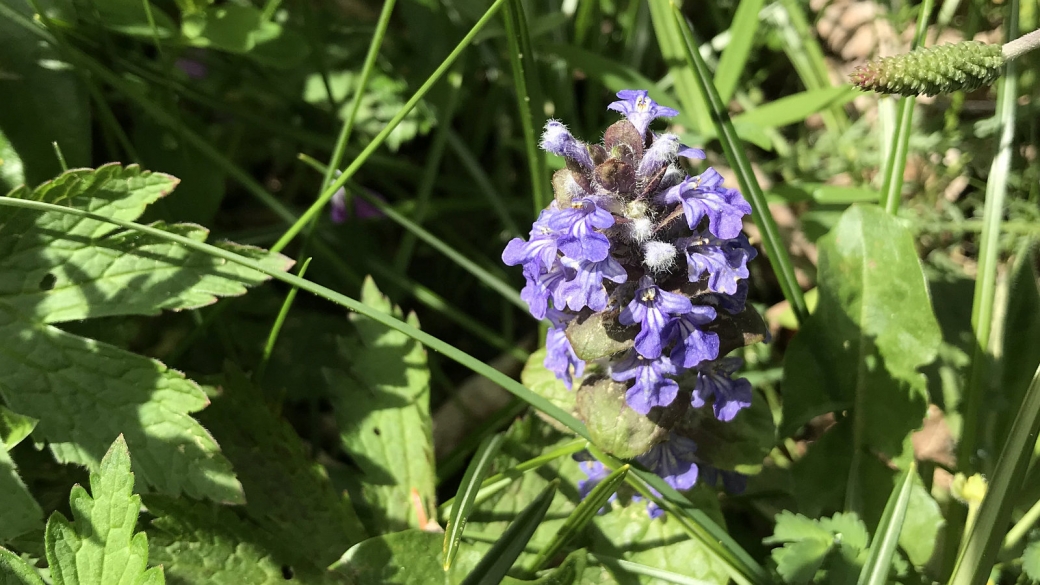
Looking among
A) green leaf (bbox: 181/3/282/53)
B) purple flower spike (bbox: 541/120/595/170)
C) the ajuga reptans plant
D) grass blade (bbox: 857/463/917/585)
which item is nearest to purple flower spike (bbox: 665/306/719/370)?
the ajuga reptans plant

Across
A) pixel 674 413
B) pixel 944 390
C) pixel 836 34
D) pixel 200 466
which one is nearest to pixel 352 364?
pixel 200 466

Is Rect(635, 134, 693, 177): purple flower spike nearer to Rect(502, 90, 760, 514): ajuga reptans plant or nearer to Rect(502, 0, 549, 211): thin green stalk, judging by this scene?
Rect(502, 90, 760, 514): ajuga reptans plant

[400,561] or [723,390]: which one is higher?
[723,390]

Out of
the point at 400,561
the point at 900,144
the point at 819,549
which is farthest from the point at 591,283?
the point at 900,144

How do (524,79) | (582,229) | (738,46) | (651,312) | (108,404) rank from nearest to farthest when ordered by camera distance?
(582,229)
(651,312)
(108,404)
(524,79)
(738,46)

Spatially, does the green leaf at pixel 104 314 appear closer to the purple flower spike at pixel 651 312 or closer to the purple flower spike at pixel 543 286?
the purple flower spike at pixel 543 286

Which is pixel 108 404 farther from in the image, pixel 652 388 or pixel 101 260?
pixel 652 388

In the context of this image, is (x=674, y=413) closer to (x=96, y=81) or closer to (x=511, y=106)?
(x=511, y=106)
